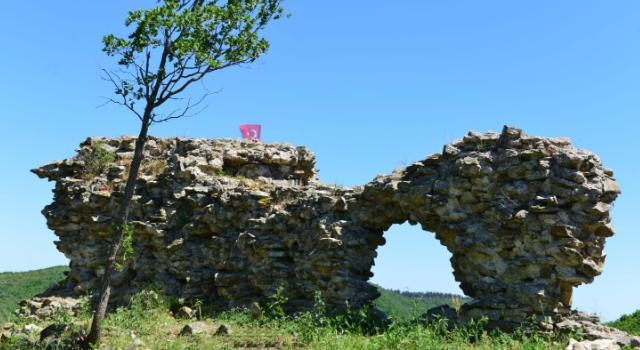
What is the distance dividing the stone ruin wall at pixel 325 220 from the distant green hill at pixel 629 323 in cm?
579

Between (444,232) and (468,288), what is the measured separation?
1302 millimetres

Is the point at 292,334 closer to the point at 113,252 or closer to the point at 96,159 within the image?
the point at 113,252

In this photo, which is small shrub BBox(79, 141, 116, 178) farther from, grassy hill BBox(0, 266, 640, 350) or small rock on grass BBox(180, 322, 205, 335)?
small rock on grass BBox(180, 322, 205, 335)

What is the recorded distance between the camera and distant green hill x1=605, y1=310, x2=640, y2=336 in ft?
51.9

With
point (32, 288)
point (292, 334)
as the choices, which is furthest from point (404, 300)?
point (32, 288)

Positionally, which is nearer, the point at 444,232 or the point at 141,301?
the point at 444,232

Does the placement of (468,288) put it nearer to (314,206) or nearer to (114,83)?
(314,206)

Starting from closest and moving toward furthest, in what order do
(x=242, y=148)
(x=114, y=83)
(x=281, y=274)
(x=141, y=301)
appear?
(x=114, y=83)
(x=281, y=274)
(x=141, y=301)
(x=242, y=148)

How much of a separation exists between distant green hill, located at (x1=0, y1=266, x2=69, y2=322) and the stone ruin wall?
68.7 feet

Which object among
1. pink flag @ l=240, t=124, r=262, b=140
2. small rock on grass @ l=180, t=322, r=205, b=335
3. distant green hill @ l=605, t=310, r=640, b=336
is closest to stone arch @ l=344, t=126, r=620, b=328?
small rock on grass @ l=180, t=322, r=205, b=335

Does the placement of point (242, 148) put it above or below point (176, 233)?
above

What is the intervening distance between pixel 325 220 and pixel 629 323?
9.47 metres

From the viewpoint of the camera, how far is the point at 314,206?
1388 cm

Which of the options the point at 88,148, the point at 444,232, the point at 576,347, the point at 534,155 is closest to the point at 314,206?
the point at 444,232
